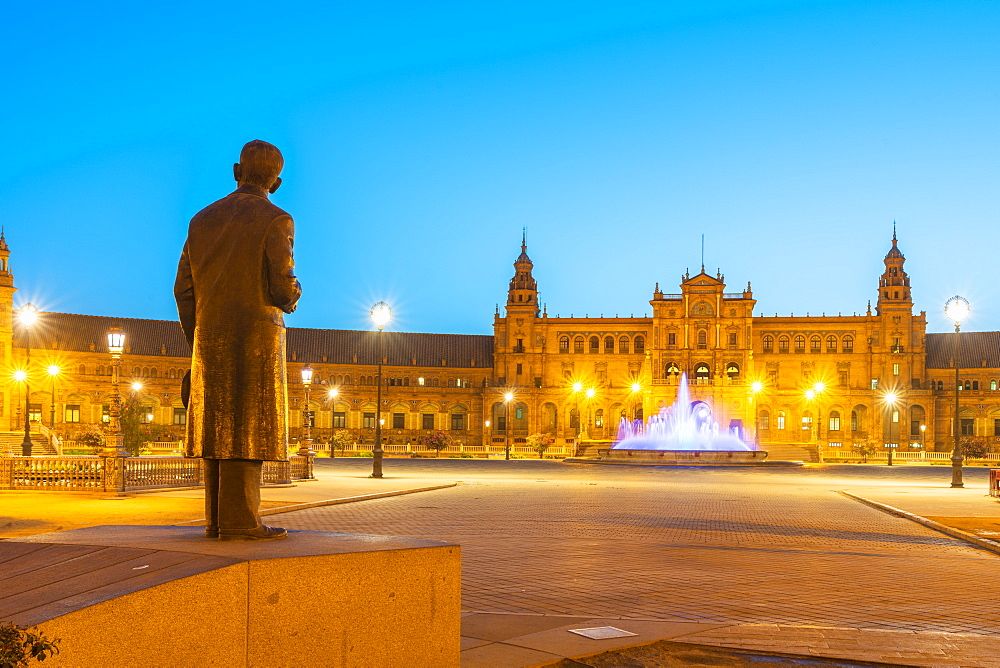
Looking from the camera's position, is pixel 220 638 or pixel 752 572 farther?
pixel 752 572

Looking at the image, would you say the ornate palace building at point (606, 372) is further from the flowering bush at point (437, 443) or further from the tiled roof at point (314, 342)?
the flowering bush at point (437, 443)

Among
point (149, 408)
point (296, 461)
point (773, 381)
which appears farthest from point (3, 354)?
point (773, 381)

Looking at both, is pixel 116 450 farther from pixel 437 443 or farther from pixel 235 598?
pixel 437 443

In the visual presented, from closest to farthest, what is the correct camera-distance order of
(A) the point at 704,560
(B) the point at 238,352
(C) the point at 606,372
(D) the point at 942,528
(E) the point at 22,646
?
(E) the point at 22,646 < (B) the point at 238,352 < (A) the point at 704,560 < (D) the point at 942,528 < (C) the point at 606,372

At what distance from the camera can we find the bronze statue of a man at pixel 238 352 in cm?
575

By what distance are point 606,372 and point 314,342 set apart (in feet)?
102

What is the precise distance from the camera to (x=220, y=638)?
449cm

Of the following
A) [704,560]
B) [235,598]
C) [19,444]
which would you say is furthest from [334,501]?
[19,444]

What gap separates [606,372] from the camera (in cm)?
9381

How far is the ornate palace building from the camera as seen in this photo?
83625 millimetres

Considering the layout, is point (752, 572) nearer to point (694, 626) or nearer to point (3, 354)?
point (694, 626)

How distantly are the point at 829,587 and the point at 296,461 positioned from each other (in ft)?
69.3

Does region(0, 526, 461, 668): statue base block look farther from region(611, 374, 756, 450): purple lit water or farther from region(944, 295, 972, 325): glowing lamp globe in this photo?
region(611, 374, 756, 450): purple lit water

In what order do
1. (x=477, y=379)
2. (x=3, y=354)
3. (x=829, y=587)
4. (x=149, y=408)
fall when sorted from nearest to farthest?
(x=829, y=587) → (x=3, y=354) → (x=149, y=408) → (x=477, y=379)
